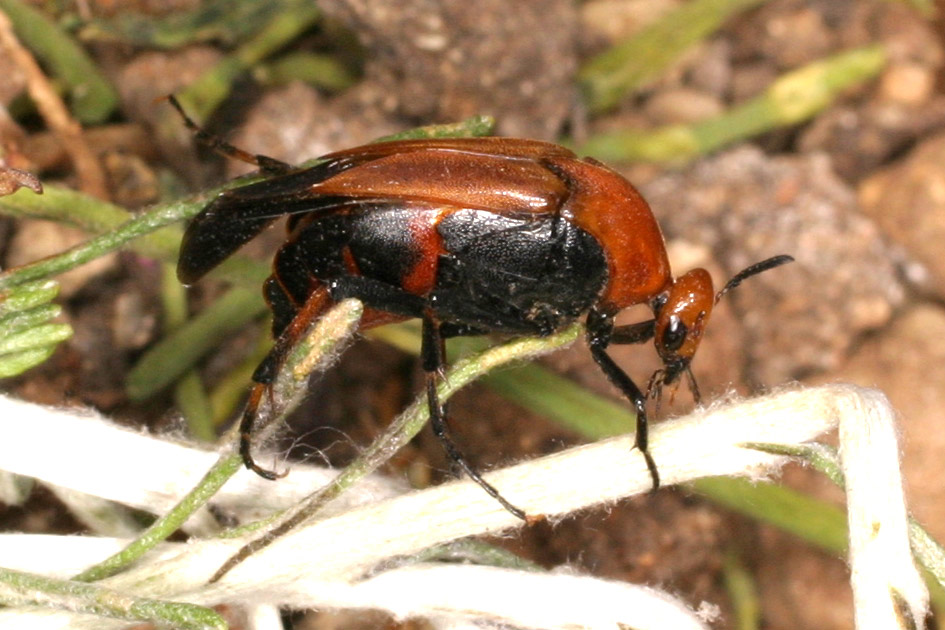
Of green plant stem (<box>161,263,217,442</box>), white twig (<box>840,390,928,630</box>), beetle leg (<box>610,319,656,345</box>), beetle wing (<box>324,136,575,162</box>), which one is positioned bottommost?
green plant stem (<box>161,263,217,442</box>)

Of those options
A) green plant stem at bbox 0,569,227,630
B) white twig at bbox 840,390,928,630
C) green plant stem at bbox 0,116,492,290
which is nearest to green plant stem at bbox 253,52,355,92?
green plant stem at bbox 0,116,492,290

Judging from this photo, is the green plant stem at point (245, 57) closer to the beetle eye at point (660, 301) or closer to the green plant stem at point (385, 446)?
the beetle eye at point (660, 301)

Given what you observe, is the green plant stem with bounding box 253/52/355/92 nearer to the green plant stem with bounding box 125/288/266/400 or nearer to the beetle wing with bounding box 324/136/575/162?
the green plant stem with bounding box 125/288/266/400

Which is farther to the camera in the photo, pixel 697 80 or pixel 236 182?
pixel 697 80

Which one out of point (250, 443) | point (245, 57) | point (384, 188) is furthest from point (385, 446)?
point (245, 57)

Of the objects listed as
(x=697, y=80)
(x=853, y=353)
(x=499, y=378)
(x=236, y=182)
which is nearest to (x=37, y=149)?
(x=236, y=182)

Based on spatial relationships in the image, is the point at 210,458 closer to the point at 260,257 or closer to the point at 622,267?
the point at 622,267

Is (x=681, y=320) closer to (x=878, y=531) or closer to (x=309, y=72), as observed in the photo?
(x=878, y=531)
